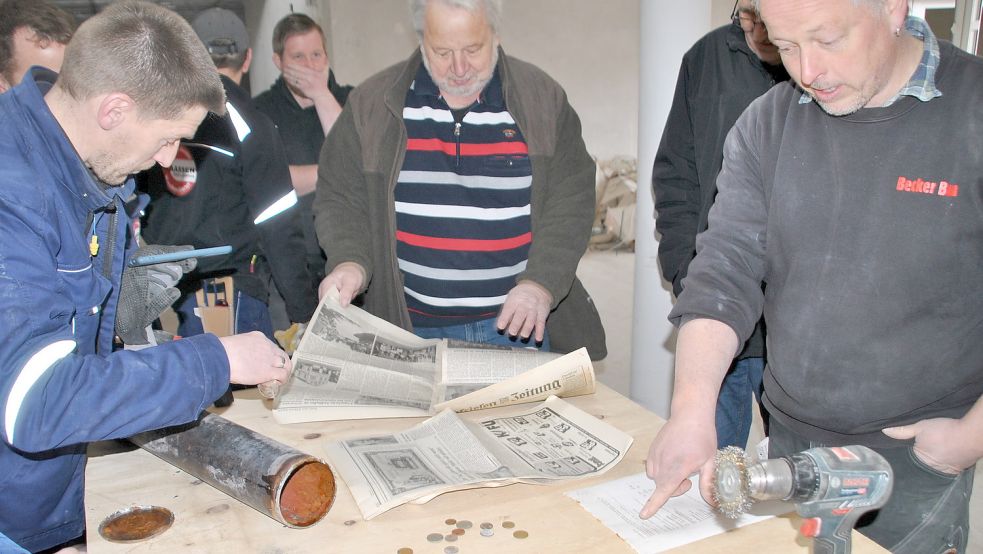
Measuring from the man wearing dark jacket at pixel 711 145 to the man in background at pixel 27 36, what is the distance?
1.78m

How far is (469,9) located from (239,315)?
48.1 inches

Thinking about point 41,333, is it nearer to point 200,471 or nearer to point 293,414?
point 200,471

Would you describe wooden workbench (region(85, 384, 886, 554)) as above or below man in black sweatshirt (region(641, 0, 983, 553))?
below

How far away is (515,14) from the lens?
6.64 metres

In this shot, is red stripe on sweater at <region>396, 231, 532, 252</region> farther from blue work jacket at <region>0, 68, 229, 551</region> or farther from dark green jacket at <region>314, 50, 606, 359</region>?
blue work jacket at <region>0, 68, 229, 551</region>

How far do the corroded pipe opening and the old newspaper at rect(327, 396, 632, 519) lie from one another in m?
0.06

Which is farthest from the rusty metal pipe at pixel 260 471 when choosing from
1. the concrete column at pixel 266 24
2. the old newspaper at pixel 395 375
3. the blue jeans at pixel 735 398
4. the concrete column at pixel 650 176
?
the concrete column at pixel 266 24

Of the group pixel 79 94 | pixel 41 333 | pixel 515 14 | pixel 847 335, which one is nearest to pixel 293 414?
pixel 41 333

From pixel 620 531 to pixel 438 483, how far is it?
0.31 meters

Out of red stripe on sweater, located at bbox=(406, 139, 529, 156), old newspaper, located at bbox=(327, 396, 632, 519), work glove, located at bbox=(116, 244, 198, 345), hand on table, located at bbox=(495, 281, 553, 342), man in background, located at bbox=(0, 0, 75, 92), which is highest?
man in background, located at bbox=(0, 0, 75, 92)

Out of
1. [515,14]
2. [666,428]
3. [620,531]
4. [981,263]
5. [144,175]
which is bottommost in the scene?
[620,531]

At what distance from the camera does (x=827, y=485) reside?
0.84 m

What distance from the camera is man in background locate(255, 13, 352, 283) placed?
338cm

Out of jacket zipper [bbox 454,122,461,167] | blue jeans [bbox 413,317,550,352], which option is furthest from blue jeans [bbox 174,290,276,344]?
jacket zipper [bbox 454,122,461,167]
